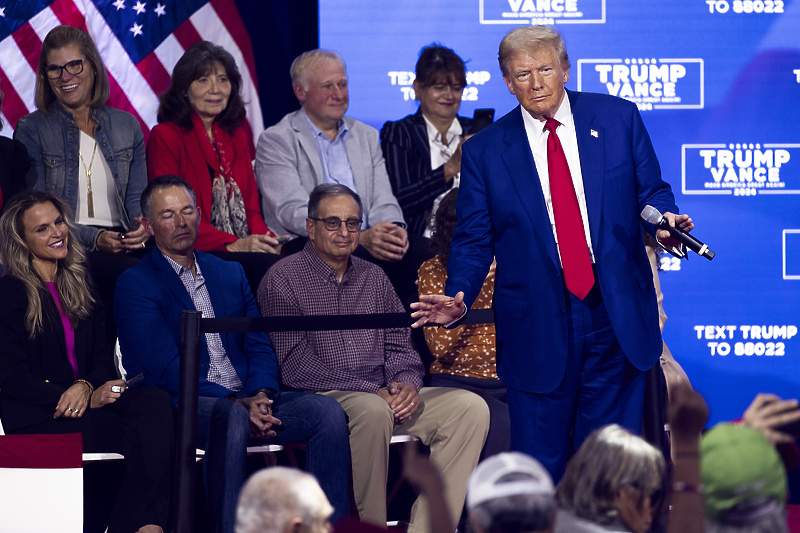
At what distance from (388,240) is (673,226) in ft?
7.05

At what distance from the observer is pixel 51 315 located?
13.1 ft

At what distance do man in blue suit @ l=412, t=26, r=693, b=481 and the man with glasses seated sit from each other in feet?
3.42

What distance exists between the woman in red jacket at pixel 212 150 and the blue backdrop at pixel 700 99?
78 centimetres

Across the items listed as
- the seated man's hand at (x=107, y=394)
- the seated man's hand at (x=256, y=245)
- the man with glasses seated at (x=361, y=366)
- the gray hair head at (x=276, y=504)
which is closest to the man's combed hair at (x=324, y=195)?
the man with glasses seated at (x=361, y=366)

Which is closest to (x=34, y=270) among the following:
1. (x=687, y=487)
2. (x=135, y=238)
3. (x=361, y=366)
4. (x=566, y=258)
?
(x=135, y=238)

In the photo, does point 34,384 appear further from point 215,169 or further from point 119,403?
point 215,169

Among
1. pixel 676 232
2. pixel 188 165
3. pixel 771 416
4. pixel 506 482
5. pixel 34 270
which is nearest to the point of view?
pixel 506 482

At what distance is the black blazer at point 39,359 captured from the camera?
3824 millimetres

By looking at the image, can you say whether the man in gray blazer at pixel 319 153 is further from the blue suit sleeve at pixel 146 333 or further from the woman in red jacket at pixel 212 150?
the blue suit sleeve at pixel 146 333

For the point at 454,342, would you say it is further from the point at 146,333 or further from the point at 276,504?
the point at 276,504

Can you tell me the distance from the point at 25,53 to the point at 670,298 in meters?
A: 3.65

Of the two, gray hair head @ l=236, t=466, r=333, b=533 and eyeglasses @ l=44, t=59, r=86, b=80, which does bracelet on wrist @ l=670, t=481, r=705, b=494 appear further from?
eyeglasses @ l=44, t=59, r=86, b=80

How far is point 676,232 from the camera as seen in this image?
271 centimetres

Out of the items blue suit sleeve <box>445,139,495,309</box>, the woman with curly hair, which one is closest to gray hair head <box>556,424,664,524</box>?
blue suit sleeve <box>445,139,495,309</box>
